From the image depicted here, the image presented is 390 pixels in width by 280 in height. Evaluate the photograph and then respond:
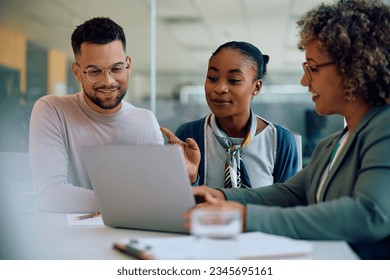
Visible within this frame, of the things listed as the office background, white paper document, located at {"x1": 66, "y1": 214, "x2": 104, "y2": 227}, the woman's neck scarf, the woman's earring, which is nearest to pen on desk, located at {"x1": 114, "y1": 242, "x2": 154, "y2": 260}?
white paper document, located at {"x1": 66, "y1": 214, "x2": 104, "y2": 227}

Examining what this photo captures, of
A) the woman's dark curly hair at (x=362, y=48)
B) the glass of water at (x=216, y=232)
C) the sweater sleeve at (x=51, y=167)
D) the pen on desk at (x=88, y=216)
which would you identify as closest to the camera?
the glass of water at (x=216, y=232)

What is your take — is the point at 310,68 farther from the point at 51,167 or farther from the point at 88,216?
the point at 51,167

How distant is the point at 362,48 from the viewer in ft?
4.38

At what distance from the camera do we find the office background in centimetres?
520

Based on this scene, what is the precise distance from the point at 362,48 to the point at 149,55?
4.49 m

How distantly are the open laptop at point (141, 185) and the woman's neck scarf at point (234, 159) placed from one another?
0.79 metres

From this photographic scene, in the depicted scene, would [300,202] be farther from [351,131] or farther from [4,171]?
[4,171]

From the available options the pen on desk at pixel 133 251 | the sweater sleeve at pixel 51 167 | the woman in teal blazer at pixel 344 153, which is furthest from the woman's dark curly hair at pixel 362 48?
the sweater sleeve at pixel 51 167

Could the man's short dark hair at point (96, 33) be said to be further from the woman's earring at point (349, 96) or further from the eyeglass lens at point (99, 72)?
the woman's earring at point (349, 96)

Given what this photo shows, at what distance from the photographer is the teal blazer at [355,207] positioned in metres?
1.11

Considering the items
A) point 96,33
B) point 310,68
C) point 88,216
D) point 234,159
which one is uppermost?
point 96,33

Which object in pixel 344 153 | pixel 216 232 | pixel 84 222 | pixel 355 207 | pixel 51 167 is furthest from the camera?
pixel 51 167

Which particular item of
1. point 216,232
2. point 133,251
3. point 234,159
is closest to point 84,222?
point 133,251
